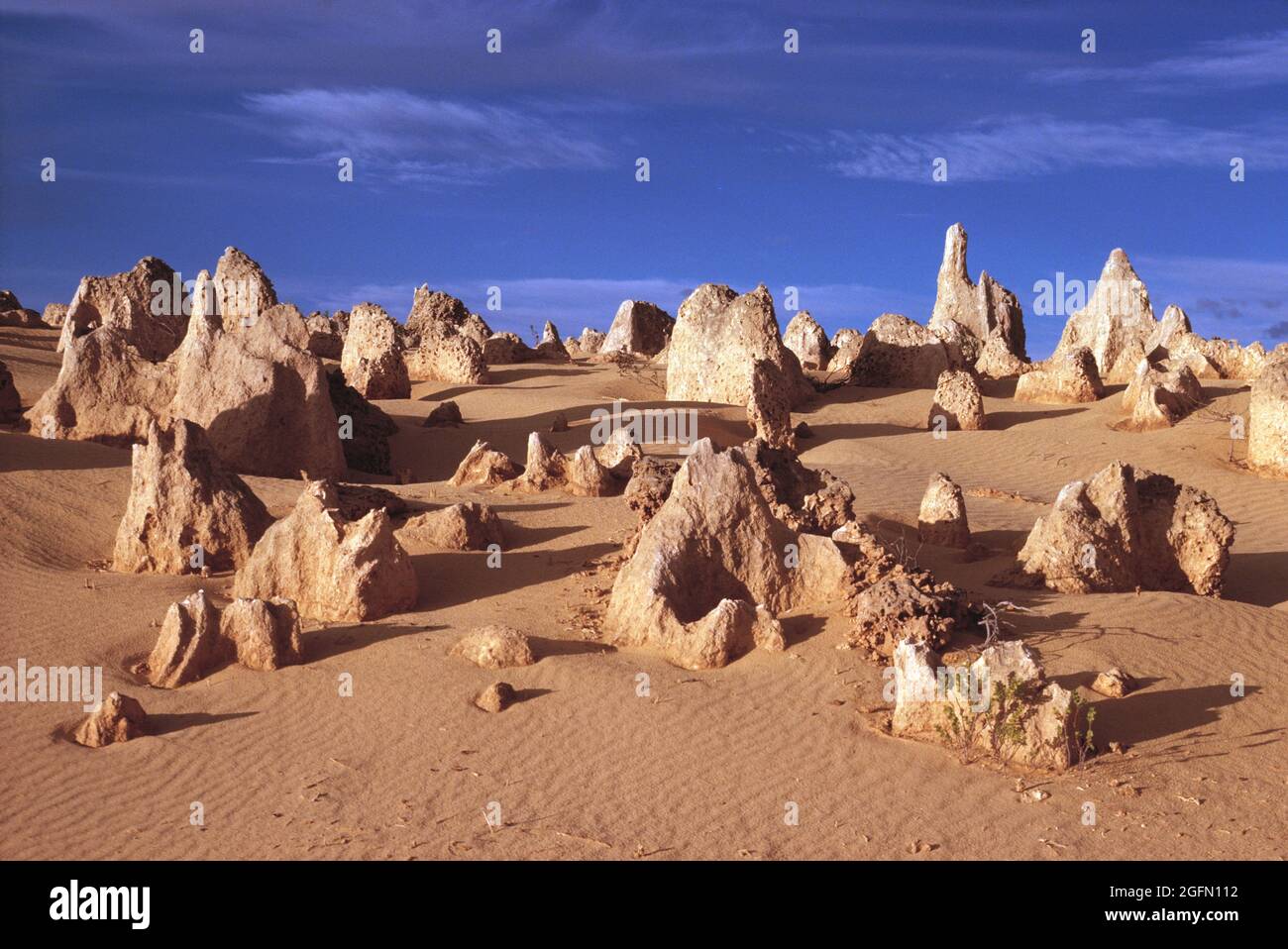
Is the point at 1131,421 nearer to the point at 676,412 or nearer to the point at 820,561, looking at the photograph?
the point at 676,412

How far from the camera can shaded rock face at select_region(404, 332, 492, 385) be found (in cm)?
2556

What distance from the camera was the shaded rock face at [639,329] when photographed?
36.0 metres

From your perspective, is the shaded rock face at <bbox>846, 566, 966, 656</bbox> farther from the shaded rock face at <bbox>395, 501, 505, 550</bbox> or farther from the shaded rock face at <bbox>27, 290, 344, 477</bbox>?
the shaded rock face at <bbox>27, 290, 344, 477</bbox>

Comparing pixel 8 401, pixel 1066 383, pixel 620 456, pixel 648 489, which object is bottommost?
pixel 648 489

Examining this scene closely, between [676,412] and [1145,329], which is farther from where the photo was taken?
[1145,329]

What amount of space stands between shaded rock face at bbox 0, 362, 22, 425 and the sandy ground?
591cm

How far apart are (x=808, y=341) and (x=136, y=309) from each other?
14.6 m

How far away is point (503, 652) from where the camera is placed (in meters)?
9.23

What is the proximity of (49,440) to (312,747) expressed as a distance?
773 cm

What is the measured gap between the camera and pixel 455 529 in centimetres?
1155

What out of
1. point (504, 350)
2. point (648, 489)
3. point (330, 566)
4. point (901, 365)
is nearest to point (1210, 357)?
point (901, 365)

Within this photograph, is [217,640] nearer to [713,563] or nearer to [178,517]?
[178,517]

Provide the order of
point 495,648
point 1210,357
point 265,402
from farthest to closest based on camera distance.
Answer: point 1210,357
point 265,402
point 495,648
